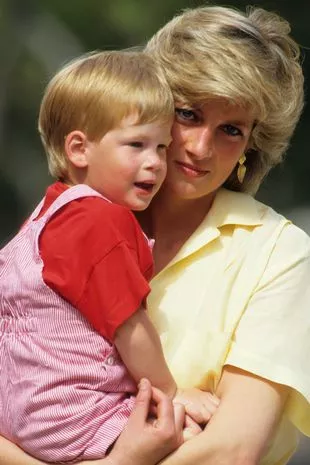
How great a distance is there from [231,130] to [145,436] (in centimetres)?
89

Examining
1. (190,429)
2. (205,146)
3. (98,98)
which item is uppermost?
(98,98)

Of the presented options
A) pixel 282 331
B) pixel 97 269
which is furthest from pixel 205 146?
pixel 97 269

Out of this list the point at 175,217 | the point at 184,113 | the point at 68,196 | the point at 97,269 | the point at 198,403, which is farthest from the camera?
the point at 175,217

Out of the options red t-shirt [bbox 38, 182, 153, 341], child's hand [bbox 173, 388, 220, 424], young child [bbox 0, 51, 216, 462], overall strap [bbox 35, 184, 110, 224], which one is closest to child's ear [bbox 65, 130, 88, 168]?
young child [bbox 0, 51, 216, 462]

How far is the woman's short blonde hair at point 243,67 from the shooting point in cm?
390

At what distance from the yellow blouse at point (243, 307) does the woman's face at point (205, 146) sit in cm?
11

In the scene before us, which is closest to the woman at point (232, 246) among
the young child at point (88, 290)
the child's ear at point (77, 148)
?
the young child at point (88, 290)

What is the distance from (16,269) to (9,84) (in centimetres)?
977

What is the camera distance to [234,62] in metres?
3.92

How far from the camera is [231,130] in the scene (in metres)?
3.99

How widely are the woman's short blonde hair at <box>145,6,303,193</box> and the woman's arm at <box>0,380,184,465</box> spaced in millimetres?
789

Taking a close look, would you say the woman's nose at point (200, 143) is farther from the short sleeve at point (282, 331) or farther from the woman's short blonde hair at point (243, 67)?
the short sleeve at point (282, 331)

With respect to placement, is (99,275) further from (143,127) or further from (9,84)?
(9,84)

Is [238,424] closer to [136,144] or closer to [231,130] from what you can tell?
[136,144]
